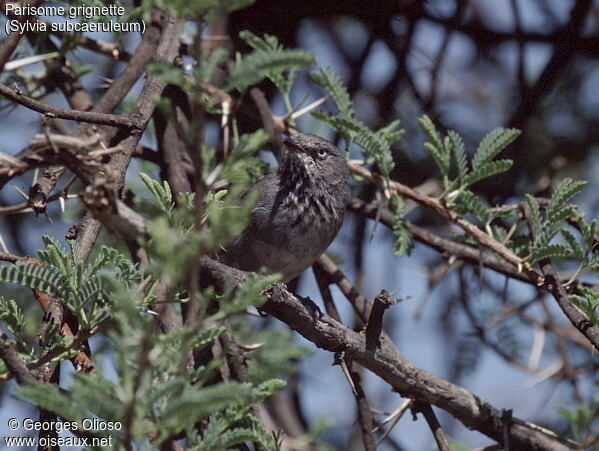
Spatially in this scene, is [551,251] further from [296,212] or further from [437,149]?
[296,212]

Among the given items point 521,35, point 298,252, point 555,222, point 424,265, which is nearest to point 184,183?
point 298,252

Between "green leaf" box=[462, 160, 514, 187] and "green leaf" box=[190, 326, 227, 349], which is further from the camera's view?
"green leaf" box=[462, 160, 514, 187]

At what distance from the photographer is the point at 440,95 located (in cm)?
527

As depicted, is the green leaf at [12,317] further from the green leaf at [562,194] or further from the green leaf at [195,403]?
the green leaf at [562,194]

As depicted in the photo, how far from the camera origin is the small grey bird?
13.6ft

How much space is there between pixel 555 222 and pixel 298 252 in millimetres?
1397

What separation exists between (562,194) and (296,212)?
159cm

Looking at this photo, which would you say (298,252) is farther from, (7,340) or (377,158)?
(7,340)

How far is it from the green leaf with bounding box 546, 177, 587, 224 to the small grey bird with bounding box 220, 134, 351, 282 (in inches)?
49.1

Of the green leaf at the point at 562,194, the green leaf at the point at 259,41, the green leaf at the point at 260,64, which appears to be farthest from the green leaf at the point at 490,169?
the green leaf at the point at 260,64

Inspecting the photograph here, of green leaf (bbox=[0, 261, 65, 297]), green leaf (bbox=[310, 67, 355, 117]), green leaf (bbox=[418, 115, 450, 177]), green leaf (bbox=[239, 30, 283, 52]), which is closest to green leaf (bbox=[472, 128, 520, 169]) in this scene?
green leaf (bbox=[418, 115, 450, 177])

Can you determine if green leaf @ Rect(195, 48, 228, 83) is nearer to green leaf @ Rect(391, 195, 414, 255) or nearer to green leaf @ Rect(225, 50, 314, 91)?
green leaf @ Rect(225, 50, 314, 91)

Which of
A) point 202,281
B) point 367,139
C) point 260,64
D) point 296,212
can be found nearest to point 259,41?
point 367,139

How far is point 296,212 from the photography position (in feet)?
14.1
